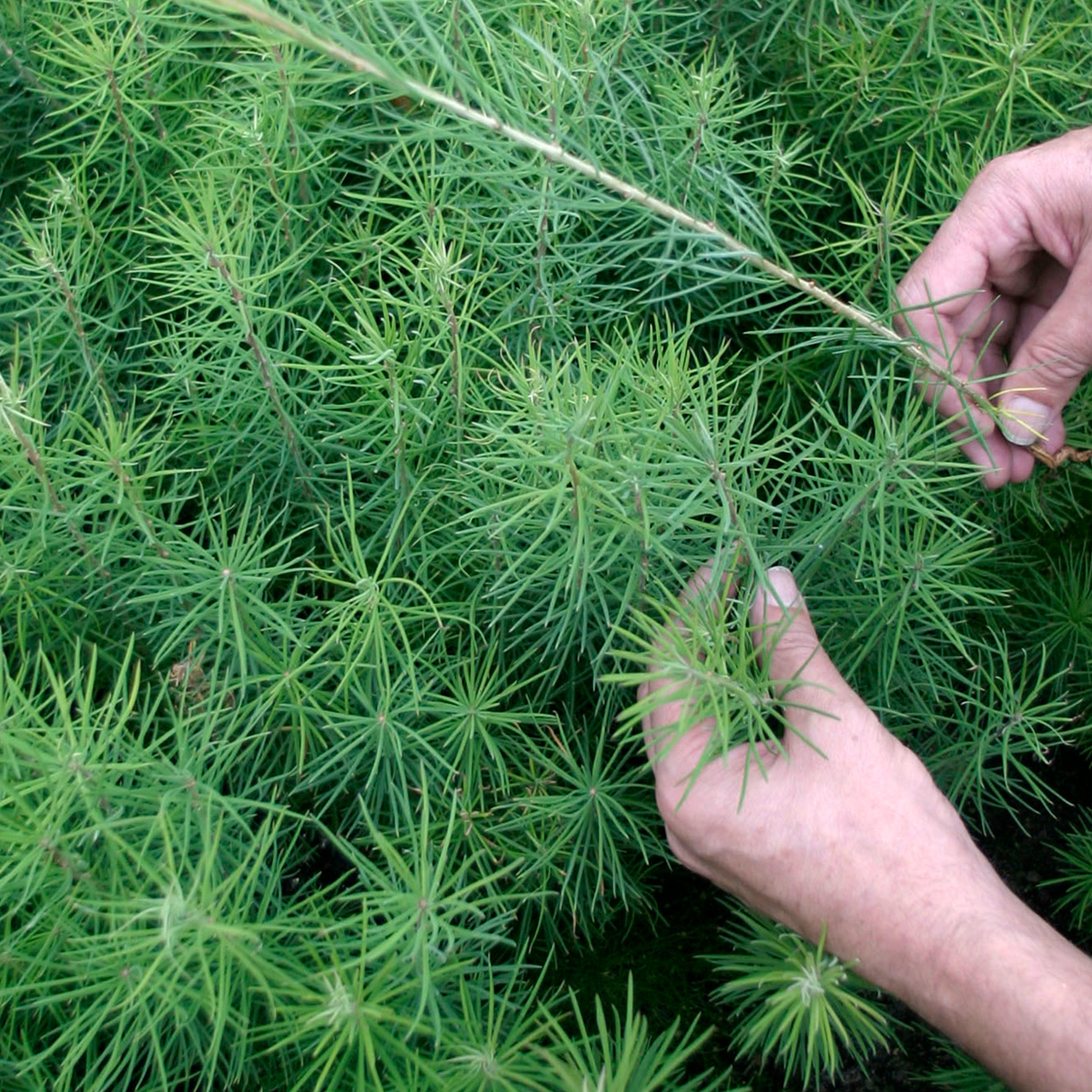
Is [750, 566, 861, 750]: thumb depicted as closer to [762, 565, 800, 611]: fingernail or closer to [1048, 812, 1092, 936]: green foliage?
[762, 565, 800, 611]: fingernail

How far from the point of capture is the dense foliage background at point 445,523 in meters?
0.68

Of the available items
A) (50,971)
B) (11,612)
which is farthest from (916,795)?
(11,612)

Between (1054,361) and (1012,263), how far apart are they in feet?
0.43

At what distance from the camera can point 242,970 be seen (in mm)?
671

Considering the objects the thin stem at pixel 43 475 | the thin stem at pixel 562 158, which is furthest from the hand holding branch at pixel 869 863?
the thin stem at pixel 43 475

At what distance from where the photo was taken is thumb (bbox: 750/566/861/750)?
28.1 inches

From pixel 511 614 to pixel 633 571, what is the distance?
18 cm

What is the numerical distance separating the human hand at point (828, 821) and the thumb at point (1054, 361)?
33 centimetres

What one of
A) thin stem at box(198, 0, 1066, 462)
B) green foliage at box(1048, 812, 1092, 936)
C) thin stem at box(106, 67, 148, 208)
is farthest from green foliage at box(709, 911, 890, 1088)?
thin stem at box(106, 67, 148, 208)

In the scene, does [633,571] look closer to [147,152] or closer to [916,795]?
[916,795]

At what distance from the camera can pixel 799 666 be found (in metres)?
0.73

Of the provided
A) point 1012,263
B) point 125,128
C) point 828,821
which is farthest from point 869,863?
point 125,128

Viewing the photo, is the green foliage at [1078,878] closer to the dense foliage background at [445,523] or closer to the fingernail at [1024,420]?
the dense foliage background at [445,523]

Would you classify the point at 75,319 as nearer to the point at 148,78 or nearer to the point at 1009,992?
the point at 148,78
